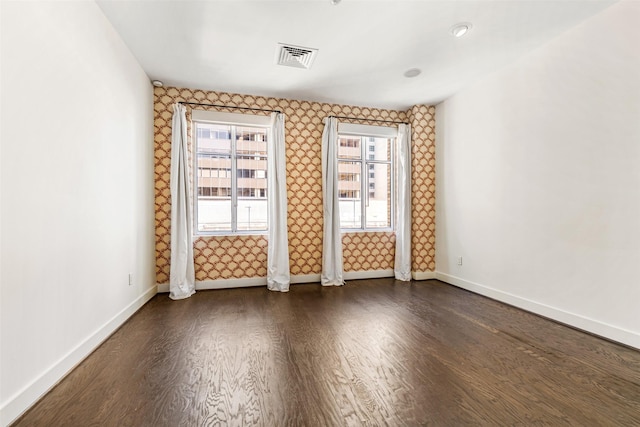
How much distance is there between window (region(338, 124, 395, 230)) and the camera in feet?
14.5

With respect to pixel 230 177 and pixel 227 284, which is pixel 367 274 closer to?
pixel 227 284

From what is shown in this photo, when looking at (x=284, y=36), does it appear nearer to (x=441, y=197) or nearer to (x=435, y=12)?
(x=435, y=12)

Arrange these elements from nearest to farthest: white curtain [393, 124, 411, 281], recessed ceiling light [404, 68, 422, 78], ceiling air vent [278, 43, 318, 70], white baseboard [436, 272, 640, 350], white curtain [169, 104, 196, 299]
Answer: white baseboard [436, 272, 640, 350] → ceiling air vent [278, 43, 318, 70] → recessed ceiling light [404, 68, 422, 78] → white curtain [169, 104, 196, 299] → white curtain [393, 124, 411, 281]

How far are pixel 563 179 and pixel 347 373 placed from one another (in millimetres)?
2685

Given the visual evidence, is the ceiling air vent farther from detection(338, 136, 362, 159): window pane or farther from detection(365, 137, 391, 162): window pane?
detection(365, 137, 391, 162): window pane

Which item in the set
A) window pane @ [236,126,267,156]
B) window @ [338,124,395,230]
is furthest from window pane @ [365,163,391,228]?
window pane @ [236,126,267,156]

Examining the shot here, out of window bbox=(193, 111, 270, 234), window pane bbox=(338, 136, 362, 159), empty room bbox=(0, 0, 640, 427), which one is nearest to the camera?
empty room bbox=(0, 0, 640, 427)

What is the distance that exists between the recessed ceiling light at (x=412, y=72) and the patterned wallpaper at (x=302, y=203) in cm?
102

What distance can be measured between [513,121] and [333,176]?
2.28m

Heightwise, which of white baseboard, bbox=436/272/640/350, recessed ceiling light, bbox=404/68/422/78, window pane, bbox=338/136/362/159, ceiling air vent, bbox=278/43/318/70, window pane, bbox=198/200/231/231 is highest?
recessed ceiling light, bbox=404/68/422/78

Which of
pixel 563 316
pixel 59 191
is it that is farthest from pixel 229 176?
pixel 563 316

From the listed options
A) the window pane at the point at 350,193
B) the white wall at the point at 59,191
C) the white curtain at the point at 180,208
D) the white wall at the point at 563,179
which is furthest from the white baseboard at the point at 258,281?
the white wall at the point at 563,179

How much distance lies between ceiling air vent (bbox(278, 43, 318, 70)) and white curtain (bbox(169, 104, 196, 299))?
156cm

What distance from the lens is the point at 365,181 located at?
4523 mm
